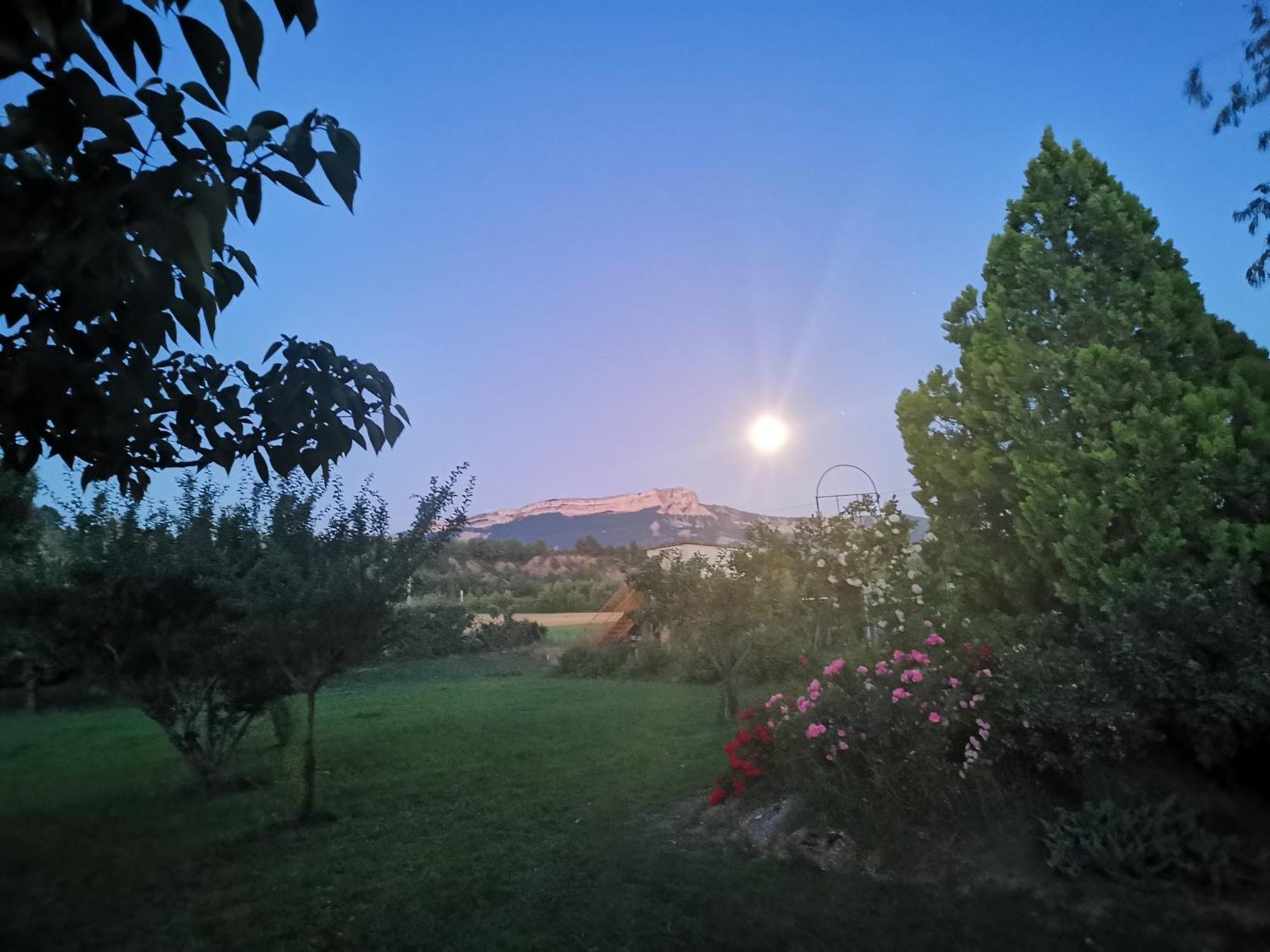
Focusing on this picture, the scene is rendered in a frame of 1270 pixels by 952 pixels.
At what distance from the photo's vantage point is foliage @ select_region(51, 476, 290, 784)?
784cm

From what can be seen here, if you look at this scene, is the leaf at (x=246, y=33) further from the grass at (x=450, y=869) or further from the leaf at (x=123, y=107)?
the grass at (x=450, y=869)

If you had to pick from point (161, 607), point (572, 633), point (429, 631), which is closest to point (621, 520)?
point (572, 633)

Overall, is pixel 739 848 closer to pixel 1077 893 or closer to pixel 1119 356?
pixel 1077 893

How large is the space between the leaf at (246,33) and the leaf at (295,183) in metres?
0.42

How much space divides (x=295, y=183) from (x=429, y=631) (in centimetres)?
1993

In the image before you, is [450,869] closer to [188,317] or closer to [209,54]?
[188,317]

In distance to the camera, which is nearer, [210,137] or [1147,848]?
[210,137]

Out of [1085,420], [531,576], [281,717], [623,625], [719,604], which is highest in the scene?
[531,576]

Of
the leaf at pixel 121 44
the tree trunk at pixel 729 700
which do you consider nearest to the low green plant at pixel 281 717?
the tree trunk at pixel 729 700

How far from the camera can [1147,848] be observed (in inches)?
186

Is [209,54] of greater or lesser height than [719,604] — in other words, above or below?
above

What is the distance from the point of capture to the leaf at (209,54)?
1469 mm

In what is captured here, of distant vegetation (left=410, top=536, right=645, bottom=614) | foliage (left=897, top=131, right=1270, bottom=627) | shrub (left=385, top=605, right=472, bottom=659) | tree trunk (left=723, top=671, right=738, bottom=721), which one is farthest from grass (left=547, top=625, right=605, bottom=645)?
foliage (left=897, top=131, right=1270, bottom=627)

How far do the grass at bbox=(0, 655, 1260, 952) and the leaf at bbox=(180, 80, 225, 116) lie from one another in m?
4.44
